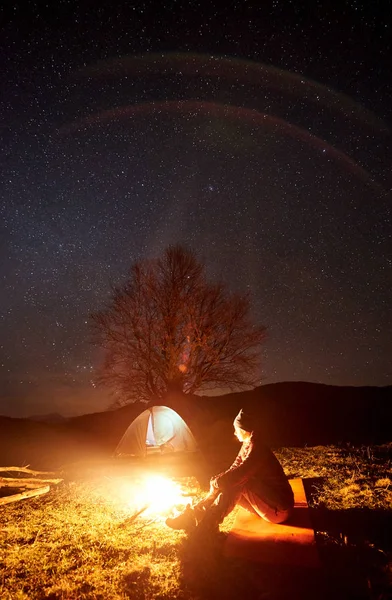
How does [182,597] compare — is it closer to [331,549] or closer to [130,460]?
[331,549]

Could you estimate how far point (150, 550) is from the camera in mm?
5203

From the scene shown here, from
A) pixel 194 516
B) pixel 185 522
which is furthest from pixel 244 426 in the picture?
pixel 185 522

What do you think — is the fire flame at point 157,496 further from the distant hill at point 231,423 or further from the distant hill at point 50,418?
the distant hill at point 50,418

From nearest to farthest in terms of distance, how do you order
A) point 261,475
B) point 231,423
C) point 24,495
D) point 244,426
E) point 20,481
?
1. point 261,475
2. point 244,426
3. point 24,495
4. point 20,481
5. point 231,423

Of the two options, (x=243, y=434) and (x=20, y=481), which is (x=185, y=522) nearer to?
(x=243, y=434)

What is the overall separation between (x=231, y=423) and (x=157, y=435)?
28.8ft

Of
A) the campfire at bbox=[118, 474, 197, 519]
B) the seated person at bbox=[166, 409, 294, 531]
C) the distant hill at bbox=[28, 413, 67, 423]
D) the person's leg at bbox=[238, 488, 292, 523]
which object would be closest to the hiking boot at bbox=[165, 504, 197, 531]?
the seated person at bbox=[166, 409, 294, 531]

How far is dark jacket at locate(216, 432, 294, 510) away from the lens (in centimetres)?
476

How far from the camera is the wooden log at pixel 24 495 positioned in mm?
7484

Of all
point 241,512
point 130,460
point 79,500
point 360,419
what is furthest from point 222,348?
point 241,512

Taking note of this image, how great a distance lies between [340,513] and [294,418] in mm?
20492

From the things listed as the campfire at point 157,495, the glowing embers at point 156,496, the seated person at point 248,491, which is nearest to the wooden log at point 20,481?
the campfire at point 157,495

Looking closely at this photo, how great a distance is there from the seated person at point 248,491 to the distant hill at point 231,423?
897cm

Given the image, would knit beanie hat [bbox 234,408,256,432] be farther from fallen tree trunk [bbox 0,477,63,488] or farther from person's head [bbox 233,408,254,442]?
fallen tree trunk [bbox 0,477,63,488]
